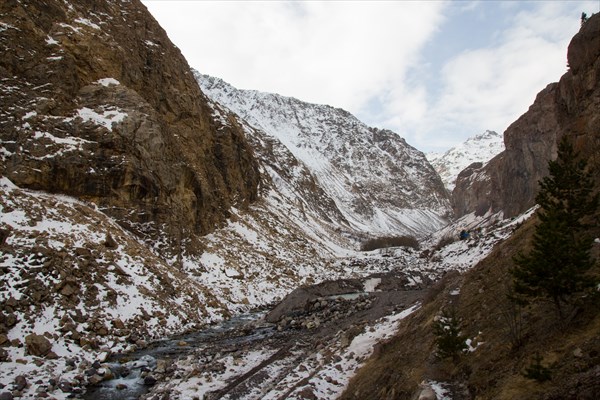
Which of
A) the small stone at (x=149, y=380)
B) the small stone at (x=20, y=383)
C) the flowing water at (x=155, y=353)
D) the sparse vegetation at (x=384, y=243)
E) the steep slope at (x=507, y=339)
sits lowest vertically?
the steep slope at (x=507, y=339)

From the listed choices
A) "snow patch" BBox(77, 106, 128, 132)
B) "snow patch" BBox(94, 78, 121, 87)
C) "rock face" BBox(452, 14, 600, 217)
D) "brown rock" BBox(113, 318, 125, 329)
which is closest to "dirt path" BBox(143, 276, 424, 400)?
"brown rock" BBox(113, 318, 125, 329)

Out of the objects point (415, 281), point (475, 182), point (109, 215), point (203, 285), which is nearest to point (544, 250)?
point (203, 285)

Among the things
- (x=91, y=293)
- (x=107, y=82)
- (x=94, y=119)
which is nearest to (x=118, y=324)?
(x=91, y=293)

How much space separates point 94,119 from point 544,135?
66.6m

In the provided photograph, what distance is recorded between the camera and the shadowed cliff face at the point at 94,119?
28844 millimetres

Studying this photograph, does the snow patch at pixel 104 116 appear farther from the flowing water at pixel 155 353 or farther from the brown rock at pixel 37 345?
the brown rock at pixel 37 345

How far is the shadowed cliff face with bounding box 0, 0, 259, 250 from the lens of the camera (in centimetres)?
2884

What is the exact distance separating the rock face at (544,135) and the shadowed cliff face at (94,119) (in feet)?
98.8

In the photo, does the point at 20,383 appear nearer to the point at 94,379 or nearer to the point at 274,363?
the point at 94,379

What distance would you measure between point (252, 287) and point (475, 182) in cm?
11419

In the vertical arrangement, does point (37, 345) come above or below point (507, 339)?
above

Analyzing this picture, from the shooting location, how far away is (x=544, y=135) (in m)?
66.0

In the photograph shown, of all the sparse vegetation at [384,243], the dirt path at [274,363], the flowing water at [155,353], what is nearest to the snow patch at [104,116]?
the flowing water at [155,353]

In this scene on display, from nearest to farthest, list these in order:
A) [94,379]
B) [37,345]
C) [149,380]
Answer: [94,379]
[149,380]
[37,345]
